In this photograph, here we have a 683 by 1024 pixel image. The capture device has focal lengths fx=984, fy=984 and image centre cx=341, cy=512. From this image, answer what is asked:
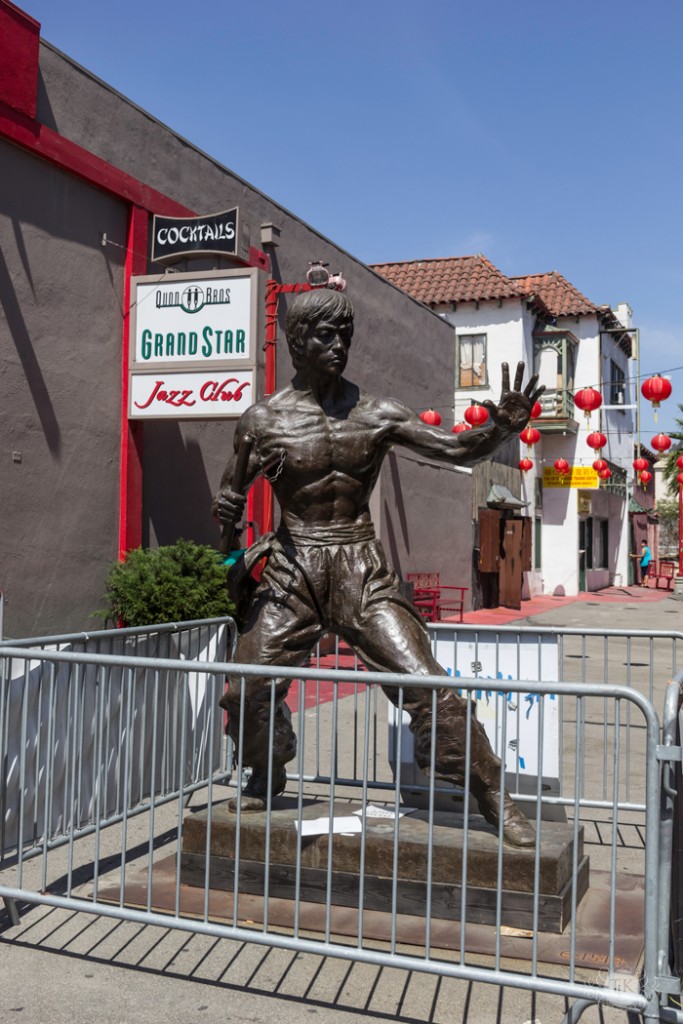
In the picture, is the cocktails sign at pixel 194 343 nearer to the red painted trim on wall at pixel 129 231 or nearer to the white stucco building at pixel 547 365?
the red painted trim on wall at pixel 129 231

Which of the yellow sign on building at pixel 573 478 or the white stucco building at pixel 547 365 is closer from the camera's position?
the white stucco building at pixel 547 365

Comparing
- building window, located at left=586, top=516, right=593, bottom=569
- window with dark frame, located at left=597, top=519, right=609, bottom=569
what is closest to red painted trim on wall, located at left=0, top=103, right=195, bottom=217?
building window, located at left=586, top=516, right=593, bottom=569

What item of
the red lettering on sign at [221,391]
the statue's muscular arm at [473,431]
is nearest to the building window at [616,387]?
the red lettering on sign at [221,391]

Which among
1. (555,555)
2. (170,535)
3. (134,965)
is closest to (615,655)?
(170,535)

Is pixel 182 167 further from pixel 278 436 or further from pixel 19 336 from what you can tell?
pixel 278 436

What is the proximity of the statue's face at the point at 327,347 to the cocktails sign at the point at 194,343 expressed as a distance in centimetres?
481

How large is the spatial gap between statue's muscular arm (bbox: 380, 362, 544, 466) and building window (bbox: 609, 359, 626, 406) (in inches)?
1185

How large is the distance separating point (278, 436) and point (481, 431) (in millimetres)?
1006

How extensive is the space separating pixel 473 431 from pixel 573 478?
87.3ft

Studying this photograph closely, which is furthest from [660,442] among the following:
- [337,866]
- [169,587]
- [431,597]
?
[337,866]

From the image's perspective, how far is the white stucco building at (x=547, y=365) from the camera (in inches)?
1112

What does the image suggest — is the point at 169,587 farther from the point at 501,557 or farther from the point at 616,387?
the point at 616,387

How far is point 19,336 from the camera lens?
9000 mm

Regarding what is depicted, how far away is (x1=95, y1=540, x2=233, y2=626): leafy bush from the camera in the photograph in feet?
30.5
